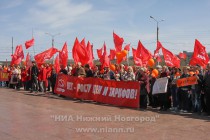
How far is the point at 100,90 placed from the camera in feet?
48.2

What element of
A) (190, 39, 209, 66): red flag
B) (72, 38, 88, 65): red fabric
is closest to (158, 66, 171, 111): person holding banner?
(190, 39, 209, 66): red flag

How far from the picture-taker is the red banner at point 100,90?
13.3 metres

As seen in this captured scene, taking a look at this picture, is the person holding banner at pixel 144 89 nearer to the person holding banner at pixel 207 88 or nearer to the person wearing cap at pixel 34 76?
the person holding banner at pixel 207 88

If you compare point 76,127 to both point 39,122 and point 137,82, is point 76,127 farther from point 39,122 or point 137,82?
point 137,82

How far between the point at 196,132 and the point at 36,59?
13.9m

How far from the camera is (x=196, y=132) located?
847 centimetres

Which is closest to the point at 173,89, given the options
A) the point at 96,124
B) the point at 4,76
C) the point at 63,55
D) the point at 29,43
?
the point at 96,124

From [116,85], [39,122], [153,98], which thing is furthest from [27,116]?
[153,98]

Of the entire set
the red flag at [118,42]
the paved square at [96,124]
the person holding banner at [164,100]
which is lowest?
the paved square at [96,124]

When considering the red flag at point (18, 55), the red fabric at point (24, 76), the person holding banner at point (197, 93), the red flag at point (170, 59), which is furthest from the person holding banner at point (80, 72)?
the red flag at point (18, 55)

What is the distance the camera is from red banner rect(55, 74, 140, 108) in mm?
13336

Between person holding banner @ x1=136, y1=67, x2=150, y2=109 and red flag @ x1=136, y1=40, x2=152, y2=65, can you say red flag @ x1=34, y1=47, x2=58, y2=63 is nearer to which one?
red flag @ x1=136, y1=40, x2=152, y2=65

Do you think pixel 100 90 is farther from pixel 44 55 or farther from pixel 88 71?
pixel 44 55

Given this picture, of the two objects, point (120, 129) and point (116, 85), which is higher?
point (116, 85)
